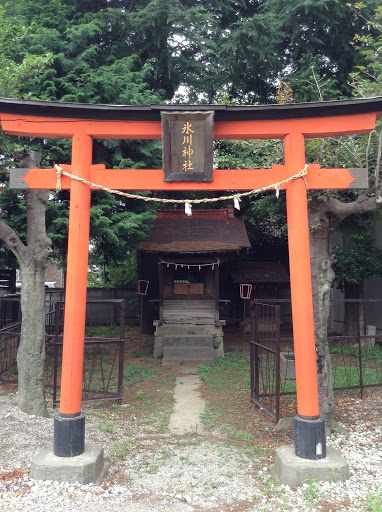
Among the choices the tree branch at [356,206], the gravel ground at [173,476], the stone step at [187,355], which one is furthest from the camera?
the stone step at [187,355]

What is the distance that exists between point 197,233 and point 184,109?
9390mm

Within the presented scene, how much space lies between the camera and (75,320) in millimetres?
5094

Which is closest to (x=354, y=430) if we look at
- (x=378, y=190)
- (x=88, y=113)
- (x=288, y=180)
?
(x=378, y=190)

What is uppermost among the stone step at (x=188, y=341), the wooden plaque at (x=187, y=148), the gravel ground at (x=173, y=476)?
the wooden plaque at (x=187, y=148)

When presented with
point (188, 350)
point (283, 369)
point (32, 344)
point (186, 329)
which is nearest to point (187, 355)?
point (188, 350)

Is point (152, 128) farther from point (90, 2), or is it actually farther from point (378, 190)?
point (90, 2)

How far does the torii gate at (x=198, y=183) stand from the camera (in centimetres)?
507

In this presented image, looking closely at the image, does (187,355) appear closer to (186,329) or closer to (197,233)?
(186,329)

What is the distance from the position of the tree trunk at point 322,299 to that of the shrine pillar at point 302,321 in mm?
1701

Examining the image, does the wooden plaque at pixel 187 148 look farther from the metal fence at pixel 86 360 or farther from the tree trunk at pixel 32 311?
the metal fence at pixel 86 360

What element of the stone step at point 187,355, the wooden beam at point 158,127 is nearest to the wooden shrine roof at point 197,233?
the stone step at point 187,355

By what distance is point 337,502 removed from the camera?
428 cm

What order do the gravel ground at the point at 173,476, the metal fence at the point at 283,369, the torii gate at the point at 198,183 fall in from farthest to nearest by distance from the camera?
the metal fence at the point at 283,369 < the torii gate at the point at 198,183 < the gravel ground at the point at 173,476

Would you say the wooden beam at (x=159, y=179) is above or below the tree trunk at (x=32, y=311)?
above
